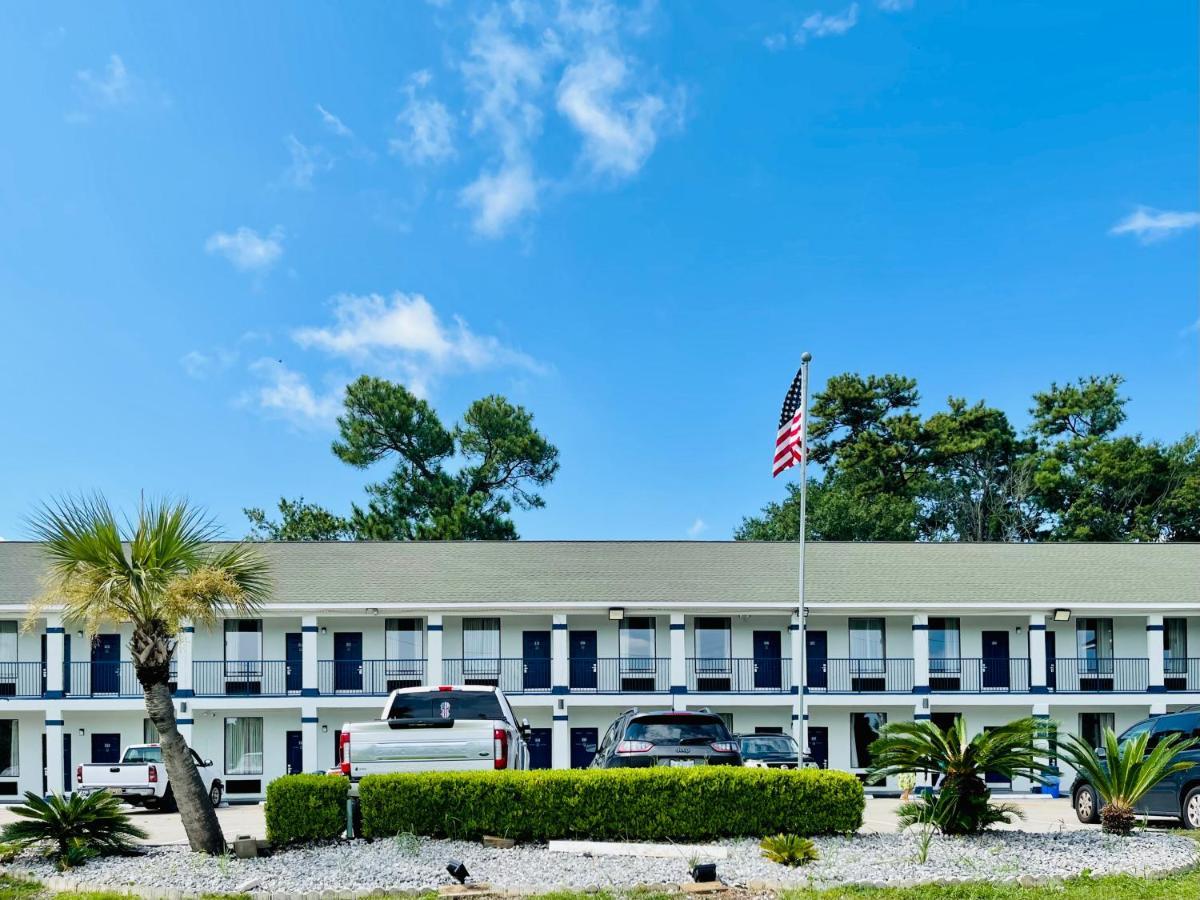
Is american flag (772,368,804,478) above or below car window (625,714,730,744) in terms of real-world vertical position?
above

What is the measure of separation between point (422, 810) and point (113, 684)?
69.7ft

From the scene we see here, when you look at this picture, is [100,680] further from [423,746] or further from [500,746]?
[500,746]

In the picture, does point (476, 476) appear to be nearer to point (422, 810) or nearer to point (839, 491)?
point (839, 491)

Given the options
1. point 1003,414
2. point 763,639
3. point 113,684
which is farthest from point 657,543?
point 1003,414

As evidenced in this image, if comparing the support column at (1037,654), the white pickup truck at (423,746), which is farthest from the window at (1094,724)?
the white pickup truck at (423,746)

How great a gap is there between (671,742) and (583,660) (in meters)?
16.2

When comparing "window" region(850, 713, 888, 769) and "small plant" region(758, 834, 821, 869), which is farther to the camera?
"window" region(850, 713, 888, 769)

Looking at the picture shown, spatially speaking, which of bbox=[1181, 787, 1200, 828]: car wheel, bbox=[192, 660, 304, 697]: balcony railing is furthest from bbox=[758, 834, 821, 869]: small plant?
bbox=[192, 660, 304, 697]: balcony railing

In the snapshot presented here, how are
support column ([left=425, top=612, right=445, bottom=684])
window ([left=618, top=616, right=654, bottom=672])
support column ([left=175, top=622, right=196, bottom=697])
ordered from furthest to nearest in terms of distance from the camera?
1. window ([left=618, top=616, right=654, bottom=672])
2. support column ([left=175, top=622, right=196, bottom=697])
3. support column ([left=425, top=612, right=445, bottom=684])

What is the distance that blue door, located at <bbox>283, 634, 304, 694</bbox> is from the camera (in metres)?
31.8

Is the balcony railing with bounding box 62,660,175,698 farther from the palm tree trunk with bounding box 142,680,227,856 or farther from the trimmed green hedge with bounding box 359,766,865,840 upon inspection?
the trimmed green hedge with bounding box 359,766,865,840

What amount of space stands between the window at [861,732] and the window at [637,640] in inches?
219

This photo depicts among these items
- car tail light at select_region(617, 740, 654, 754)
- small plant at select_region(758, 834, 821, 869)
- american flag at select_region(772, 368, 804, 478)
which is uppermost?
american flag at select_region(772, 368, 804, 478)

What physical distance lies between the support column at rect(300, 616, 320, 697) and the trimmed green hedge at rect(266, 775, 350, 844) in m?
17.4
